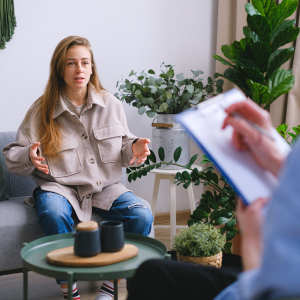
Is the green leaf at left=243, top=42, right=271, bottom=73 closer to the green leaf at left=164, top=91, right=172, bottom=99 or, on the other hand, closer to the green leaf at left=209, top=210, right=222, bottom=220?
the green leaf at left=164, top=91, right=172, bottom=99

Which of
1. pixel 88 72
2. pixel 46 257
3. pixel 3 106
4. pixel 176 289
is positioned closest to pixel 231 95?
pixel 176 289

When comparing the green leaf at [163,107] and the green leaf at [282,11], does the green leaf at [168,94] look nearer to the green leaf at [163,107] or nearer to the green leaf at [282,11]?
the green leaf at [163,107]

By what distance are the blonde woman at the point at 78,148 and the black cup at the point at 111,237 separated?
0.63 meters

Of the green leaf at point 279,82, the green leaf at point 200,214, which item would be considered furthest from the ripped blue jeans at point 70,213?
the green leaf at point 279,82

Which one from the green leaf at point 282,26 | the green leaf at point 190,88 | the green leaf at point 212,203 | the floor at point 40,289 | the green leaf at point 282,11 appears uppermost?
the green leaf at point 282,11

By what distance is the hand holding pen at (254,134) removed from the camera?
22.0 inches

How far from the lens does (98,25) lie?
8.95 ft

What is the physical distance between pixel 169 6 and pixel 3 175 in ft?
5.55

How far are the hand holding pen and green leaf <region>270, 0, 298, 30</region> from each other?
1.75 meters

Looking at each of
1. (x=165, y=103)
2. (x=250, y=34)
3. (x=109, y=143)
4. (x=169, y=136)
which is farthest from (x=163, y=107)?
(x=250, y=34)

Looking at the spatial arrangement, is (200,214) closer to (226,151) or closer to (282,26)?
(282,26)

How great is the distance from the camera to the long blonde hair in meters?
1.90

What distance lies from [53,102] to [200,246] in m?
0.99

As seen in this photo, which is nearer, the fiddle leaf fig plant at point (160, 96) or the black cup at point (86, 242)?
the black cup at point (86, 242)
